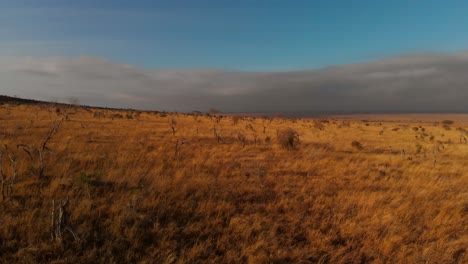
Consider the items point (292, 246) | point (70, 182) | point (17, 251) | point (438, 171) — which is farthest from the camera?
point (438, 171)

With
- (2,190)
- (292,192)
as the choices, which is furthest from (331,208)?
(2,190)

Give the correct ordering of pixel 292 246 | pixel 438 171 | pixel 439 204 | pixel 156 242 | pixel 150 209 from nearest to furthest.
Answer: pixel 156 242, pixel 292 246, pixel 150 209, pixel 439 204, pixel 438 171

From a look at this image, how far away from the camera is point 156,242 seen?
500 cm

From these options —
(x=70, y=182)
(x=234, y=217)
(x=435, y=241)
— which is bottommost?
(x=435, y=241)

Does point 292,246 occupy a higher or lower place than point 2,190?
lower

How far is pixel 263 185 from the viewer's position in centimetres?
820

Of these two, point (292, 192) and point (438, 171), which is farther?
point (438, 171)

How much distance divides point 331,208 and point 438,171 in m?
7.37

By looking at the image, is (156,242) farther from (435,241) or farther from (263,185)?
(435,241)

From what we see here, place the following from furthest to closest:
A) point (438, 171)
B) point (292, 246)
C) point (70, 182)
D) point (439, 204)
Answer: point (438, 171), point (439, 204), point (70, 182), point (292, 246)

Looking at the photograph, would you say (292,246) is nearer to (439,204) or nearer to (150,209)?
(150,209)

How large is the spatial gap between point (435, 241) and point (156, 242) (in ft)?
16.8

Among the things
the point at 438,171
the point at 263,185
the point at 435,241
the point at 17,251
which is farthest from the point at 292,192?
the point at 438,171

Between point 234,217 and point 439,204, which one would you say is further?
point 439,204
